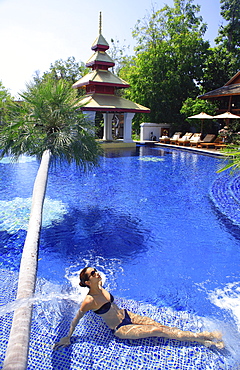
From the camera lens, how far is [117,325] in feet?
11.0

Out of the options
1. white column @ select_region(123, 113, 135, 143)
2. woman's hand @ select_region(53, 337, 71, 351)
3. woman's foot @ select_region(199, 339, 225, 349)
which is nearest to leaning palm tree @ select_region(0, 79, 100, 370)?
woman's hand @ select_region(53, 337, 71, 351)

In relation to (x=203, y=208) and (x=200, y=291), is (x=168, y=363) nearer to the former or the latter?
(x=200, y=291)

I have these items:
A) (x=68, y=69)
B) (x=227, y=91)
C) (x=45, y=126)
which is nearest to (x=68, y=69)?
(x=68, y=69)

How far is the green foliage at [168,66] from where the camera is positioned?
26297 millimetres

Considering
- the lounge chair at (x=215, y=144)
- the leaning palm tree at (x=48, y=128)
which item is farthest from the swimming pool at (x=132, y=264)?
the lounge chair at (x=215, y=144)

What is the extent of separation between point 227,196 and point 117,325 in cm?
704

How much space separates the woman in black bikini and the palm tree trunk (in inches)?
25.3

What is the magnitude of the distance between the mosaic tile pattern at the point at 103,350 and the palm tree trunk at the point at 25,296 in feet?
3.09

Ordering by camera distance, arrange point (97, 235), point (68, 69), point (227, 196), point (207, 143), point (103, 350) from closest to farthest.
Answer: point (103, 350) → point (97, 235) → point (227, 196) → point (207, 143) → point (68, 69)

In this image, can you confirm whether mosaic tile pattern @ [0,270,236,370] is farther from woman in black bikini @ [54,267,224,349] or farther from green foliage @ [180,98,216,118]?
green foliage @ [180,98,216,118]

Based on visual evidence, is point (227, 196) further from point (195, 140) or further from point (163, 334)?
point (195, 140)

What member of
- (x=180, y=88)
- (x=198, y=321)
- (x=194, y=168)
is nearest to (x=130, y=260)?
(x=198, y=321)

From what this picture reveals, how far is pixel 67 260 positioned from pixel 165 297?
191cm

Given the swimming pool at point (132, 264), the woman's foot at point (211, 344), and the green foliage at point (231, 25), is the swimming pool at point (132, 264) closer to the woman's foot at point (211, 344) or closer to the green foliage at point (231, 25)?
the woman's foot at point (211, 344)
